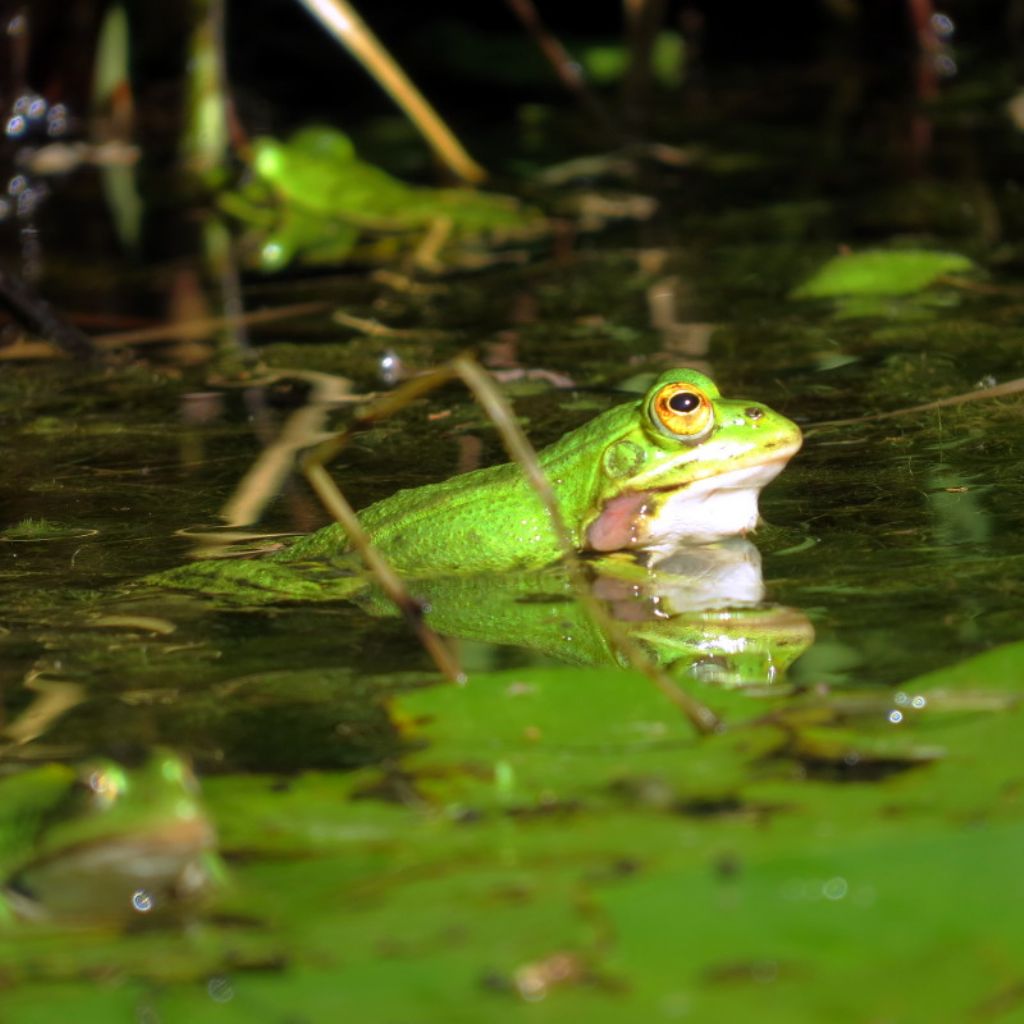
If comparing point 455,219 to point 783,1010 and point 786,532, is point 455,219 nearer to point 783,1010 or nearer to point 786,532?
point 786,532

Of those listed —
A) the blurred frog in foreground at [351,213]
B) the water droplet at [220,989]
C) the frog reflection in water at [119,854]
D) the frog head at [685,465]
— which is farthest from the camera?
the blurred frog in foreground at [351,213]

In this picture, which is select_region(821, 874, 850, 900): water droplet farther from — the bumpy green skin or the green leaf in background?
the green leaf in background

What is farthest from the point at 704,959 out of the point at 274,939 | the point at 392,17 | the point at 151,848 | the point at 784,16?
the point at 784,16

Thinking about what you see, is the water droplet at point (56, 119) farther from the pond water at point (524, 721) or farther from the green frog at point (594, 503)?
the green frog at point (594, 503)

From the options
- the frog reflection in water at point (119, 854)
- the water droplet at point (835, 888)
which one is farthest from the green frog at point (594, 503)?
the water droplet at point (835, 888)

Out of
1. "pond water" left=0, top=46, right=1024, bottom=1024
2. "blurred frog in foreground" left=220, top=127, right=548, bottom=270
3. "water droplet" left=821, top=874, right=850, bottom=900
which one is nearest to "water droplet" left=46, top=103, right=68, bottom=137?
"blurred frog in foreground" left=220, top=127, right=548, bottom=270
